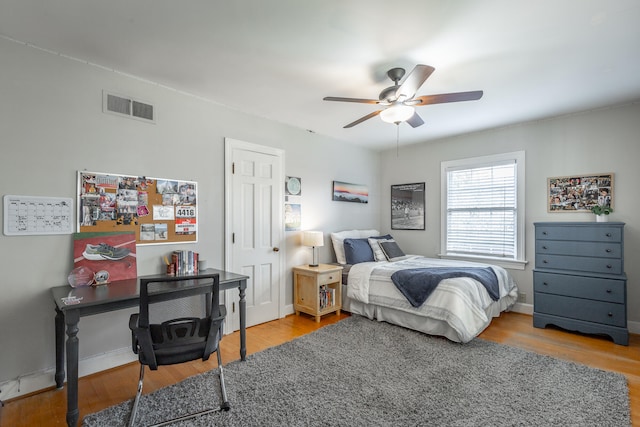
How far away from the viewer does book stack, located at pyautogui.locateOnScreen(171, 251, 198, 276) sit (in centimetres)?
284

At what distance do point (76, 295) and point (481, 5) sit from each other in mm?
3128

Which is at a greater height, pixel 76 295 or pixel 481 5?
pixel 481 5

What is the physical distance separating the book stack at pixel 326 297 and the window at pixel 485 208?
6.42ft

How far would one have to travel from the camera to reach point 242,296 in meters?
2.76

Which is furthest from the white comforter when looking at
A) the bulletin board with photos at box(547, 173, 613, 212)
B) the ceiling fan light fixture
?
the ceiling fan light fixture

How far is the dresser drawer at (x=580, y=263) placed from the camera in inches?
124

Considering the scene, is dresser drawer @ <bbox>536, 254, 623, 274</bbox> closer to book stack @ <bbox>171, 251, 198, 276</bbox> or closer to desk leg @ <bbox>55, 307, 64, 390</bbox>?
book stack @ <bbox>171, 251, 198, 276</bbox>

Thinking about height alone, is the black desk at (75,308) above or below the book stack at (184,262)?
below

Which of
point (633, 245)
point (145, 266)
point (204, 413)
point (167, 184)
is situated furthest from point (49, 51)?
point (633, 245)

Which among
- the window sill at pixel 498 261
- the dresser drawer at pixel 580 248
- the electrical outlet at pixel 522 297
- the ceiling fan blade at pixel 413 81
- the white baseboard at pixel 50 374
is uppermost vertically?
the ceiling fan blade at pixel 413 81

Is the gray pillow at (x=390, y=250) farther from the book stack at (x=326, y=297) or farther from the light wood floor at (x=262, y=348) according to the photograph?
the light wood floor at (x=262, y=348)

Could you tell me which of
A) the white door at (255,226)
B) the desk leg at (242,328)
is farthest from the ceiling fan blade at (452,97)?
the desk leg at (242,328)

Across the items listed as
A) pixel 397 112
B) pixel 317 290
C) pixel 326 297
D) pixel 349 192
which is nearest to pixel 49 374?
pixel 317 290

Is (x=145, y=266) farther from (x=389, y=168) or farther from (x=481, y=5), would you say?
(x=389, y=168)
